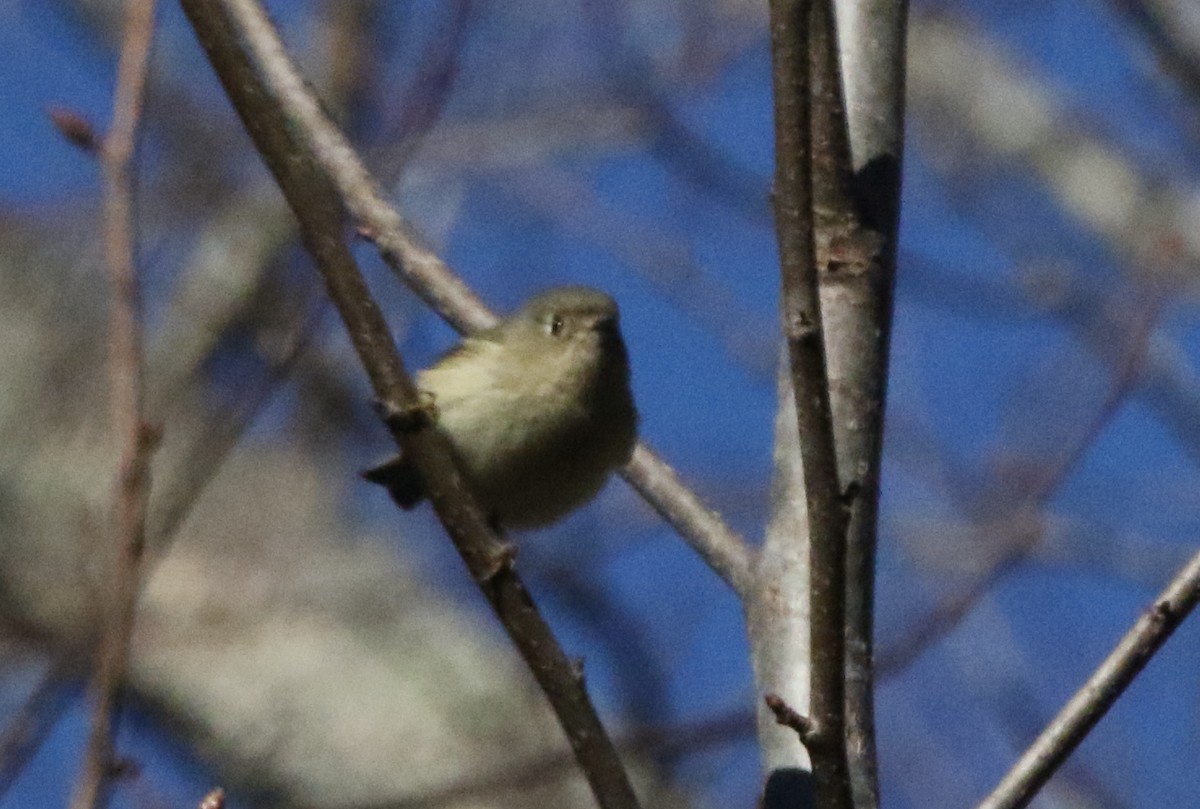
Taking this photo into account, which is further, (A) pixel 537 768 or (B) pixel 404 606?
(B) pixel 404 606

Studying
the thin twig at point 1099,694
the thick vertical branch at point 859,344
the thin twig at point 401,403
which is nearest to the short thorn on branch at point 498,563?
the thin twig at point 401,403

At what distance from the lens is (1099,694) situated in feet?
5.65

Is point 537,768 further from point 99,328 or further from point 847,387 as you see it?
point 99,328

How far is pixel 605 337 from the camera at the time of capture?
297 cm

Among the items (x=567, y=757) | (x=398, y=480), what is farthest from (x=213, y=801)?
(x=567, y=757)

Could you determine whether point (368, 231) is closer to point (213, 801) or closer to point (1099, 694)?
point (213, 801)

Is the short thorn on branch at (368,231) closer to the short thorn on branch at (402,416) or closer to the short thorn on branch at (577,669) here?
the short thorn on branch at (402,416)

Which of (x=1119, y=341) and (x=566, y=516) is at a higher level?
(x=1119, y=341)

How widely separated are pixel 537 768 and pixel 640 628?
6.80 ft

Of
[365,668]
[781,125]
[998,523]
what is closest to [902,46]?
[781,125]

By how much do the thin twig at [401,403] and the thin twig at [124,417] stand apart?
15 centimetres

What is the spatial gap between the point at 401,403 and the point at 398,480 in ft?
3.52

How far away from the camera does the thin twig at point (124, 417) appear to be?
1552 millimetres

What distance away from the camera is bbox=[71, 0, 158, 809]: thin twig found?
1.55m
